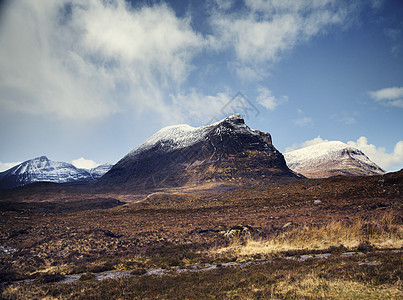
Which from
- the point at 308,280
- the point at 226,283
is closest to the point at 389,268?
the point at 308,280

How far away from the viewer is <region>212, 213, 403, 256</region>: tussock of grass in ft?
49.0

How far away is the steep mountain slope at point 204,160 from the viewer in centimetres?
12219

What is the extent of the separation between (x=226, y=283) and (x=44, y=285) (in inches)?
361

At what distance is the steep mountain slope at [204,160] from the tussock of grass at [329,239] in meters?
94.7

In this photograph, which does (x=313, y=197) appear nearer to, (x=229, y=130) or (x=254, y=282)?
(x=254, y=282)

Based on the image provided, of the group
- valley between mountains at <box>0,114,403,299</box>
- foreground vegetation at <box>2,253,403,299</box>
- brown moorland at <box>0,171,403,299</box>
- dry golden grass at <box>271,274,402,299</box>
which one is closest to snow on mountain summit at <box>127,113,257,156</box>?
valley between mountains at <box>0,114,403,299</box>

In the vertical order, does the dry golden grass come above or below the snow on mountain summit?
below

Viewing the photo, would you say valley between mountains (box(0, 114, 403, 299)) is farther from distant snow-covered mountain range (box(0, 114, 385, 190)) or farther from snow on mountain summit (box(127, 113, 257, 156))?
snow on mountain summit (box(127, 113, 257, 156))

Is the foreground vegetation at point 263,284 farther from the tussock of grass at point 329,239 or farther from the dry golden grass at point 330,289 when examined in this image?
the tussock of grass at point 329,239

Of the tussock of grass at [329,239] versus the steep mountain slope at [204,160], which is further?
the steep mountain slope at [204,160]

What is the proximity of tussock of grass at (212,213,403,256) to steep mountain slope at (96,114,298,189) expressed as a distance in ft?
311

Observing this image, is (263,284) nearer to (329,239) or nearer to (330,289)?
(330,289)

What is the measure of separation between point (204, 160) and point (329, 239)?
Answer: 12106 cm

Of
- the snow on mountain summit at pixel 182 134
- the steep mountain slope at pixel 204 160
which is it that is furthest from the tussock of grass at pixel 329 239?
the snow on mountain summit at pixel 182 134
